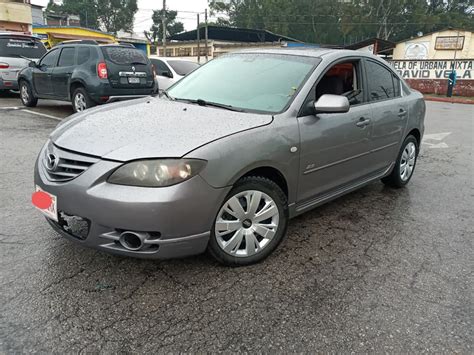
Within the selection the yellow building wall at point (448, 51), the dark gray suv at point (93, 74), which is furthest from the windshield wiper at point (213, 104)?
the yellow building wall at point (448, 51)

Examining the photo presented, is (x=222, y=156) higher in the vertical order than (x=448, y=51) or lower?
lower

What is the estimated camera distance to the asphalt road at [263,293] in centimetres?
216

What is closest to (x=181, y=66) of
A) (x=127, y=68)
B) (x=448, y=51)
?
(x=127, y=68)

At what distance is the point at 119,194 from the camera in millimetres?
2346

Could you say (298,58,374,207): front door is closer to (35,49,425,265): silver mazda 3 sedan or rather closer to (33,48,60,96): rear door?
(35,49,425,265): silver mazda 3 sedan

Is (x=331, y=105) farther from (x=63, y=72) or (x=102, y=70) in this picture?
(x=63, y=72)

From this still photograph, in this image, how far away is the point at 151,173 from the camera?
2.38 m

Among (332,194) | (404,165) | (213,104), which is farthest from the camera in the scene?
(404,165)

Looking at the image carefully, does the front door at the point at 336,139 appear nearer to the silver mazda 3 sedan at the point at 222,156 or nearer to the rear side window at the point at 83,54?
the silver mazda 3 sedan at the point at 222,156

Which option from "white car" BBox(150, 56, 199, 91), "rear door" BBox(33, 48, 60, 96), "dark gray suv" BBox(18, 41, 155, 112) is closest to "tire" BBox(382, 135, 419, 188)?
"dark gray suv" BBox(18, 41, 155, 112)

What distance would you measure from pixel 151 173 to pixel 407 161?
3648 millimetres

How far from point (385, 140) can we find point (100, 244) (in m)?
3.09

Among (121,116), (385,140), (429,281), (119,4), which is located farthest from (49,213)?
(119,4)

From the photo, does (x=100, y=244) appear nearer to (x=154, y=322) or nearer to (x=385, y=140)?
(x=154, y=322)
